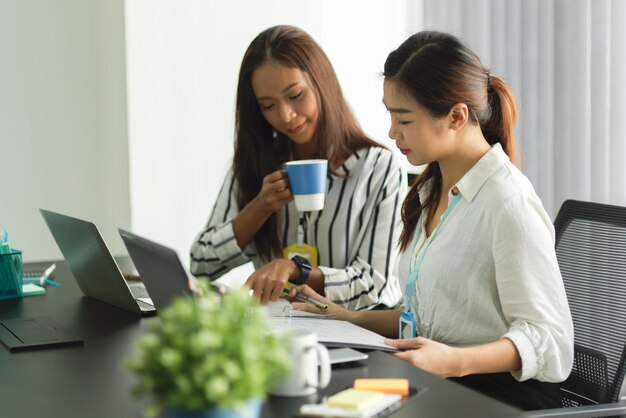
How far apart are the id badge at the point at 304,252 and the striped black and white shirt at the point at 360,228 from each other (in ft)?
0.08

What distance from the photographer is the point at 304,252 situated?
2.48 meters

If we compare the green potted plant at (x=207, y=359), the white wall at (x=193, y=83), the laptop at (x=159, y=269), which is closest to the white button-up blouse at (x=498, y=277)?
the laptop at (x=159, y=269)

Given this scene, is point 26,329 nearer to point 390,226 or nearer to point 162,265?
point 162,265

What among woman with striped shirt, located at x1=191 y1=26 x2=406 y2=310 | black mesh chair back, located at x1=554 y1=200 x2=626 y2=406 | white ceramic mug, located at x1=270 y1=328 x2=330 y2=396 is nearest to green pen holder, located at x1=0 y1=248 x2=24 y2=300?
woman with striped shirt, located at x1=191 y1=26 x2=406 y2=310

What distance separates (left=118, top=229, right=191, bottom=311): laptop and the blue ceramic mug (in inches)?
21.8

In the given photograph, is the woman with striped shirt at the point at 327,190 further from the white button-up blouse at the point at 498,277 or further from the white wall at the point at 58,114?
the white wall at the point at 58,114

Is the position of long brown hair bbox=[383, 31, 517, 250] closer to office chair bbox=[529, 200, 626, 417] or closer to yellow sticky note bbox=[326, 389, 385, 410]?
office chair bbox=[529, 200, 626, 417]

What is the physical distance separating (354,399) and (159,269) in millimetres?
500

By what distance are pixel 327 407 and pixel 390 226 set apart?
1280 millimetres

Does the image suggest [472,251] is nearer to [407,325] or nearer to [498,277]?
[498,277]

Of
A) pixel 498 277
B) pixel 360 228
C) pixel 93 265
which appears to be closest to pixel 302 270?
pixel 360 228

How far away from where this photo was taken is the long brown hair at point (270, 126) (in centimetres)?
246

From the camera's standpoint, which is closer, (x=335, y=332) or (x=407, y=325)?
(x=335, y=332)

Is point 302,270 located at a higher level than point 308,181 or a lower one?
lower
